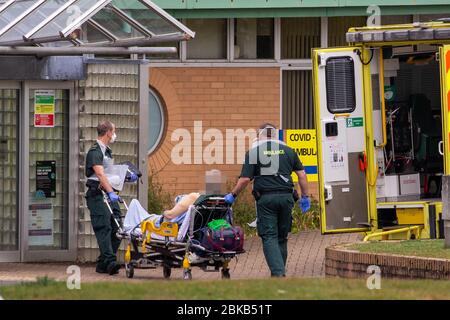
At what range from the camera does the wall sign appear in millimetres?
17062

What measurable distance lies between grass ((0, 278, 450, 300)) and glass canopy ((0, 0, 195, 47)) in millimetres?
4572

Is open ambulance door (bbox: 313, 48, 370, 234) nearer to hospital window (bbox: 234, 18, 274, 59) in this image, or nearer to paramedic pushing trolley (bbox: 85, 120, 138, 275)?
paramedic pushing trolley (bbox: 85, 120, 138, 275)

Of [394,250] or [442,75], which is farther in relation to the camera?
[442,75]

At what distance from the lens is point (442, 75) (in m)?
15.3

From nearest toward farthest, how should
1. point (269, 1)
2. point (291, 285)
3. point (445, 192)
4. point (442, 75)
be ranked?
point (291, 285)
point (445, 192)
point (442, 75)
point (269, 1)

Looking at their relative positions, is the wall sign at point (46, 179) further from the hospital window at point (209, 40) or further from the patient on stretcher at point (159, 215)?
the hospital window at point (209, 40)

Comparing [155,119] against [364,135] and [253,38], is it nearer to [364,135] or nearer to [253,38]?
[253,38]
